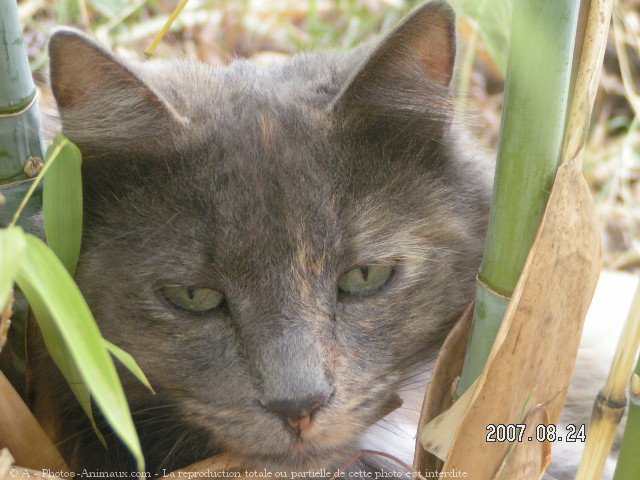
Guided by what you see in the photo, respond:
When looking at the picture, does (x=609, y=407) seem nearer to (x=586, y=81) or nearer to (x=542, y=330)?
(x=542, y=330)

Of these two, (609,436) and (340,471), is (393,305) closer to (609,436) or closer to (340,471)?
(340,471)

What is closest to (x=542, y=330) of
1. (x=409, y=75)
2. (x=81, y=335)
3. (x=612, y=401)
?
(x=612, y=401)

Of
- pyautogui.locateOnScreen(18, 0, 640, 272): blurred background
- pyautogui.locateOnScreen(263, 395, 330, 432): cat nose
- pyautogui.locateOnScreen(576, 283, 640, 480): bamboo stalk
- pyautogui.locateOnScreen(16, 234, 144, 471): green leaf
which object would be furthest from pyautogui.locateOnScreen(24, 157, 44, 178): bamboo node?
pyautogui.locateOnScreen(18, 0, 640, 272): blurred background

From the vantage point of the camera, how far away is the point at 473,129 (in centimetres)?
185

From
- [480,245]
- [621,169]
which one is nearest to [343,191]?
[480,245]

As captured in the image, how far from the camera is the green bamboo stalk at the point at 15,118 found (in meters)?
1.41

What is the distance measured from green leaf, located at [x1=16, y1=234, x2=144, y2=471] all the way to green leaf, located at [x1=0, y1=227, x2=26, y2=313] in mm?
53

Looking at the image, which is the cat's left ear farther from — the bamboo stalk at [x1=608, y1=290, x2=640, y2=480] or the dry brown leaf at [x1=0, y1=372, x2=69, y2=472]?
the dry brown leaf at [x1=0, y1=372, x2=69, y2=472]

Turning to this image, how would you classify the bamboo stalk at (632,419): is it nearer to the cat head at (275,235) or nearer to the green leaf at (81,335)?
the cat head at (275,235)

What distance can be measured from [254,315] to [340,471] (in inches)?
13.0

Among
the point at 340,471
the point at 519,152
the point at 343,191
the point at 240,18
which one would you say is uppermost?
the point at 519,152

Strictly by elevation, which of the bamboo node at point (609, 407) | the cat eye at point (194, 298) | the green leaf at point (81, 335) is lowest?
the cat eye at point (194, 298)

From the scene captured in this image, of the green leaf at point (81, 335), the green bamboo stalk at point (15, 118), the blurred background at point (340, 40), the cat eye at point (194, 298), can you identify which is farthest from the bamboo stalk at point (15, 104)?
the blurred background at point (340, 40)

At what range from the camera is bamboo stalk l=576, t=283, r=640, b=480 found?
1219 mm
